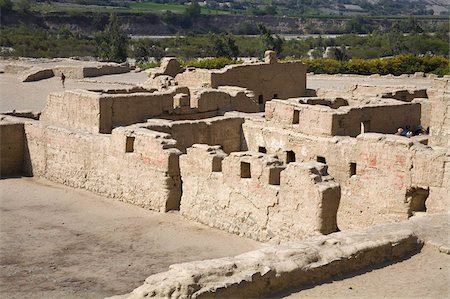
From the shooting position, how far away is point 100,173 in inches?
712

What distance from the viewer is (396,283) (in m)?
10.0

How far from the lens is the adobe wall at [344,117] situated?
58.7ft

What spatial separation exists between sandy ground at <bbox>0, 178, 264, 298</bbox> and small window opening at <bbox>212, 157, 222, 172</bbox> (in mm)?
1101

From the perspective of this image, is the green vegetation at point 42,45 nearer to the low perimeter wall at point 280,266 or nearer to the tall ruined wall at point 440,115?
the tall ruined wall at point 440,115

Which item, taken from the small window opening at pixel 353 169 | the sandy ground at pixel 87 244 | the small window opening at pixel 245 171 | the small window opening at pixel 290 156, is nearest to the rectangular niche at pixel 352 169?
the small window opening at pixel 353 169

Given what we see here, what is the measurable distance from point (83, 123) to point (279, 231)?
24.4ft

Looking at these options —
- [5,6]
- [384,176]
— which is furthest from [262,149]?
Answer: [5,6]

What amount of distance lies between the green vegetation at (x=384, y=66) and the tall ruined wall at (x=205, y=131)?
2262cm

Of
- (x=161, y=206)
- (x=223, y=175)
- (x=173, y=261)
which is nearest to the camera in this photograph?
(x=173, y=261)

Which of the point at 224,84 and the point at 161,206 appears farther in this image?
the point at 224,84

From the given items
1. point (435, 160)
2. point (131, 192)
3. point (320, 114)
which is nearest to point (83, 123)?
point (131, 192)

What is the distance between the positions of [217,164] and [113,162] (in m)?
3.18

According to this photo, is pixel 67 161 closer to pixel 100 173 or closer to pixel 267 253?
pixel 100 173

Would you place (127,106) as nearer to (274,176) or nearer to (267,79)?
(274,176)
